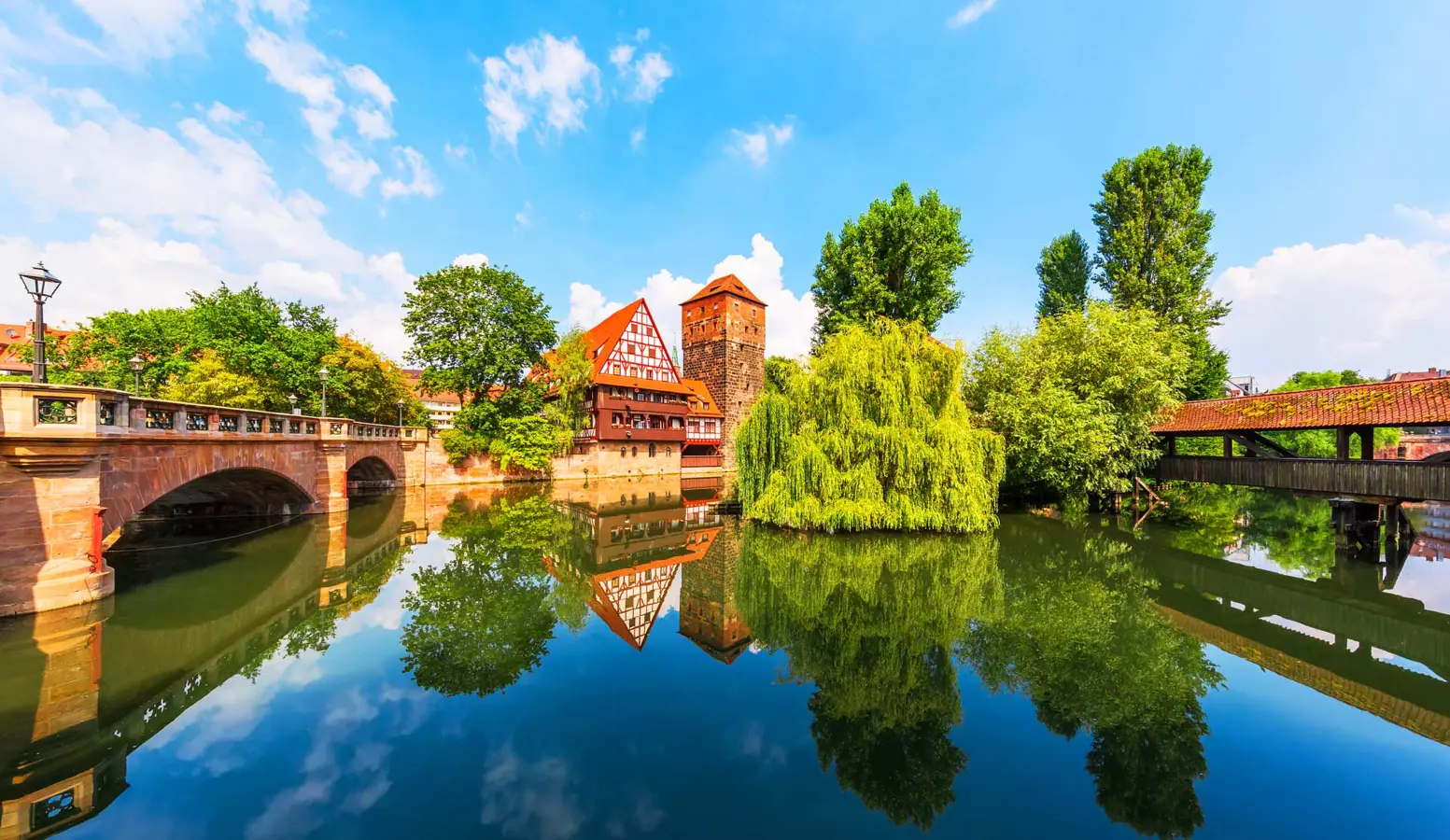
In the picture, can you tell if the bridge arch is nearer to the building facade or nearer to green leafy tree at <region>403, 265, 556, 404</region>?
green leafy tree at <region>403, 265, 556, 404</region>

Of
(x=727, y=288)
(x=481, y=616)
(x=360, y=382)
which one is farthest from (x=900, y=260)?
(x=360, y=382)

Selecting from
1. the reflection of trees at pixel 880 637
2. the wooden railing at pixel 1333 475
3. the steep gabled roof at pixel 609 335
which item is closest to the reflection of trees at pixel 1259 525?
the wooden railing at pixel 1333 475

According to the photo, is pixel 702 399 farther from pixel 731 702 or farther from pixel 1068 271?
pixel 731 702

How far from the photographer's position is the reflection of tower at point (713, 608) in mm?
8352

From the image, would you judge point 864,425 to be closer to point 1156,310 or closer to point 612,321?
point 1156,310

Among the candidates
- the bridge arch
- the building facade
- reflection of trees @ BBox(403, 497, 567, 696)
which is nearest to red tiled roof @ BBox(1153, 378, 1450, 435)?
reflection of trees @ BBox(403, 497, 567, 696)

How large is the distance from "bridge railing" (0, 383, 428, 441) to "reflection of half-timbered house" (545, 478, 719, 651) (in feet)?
26.3

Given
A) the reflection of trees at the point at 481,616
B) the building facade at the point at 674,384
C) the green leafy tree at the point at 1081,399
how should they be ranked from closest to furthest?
1. the reflection of trees at the point at 481,616
2. the green leafy tree at the point at 1081,399
3. the building facade at the point at 674,384

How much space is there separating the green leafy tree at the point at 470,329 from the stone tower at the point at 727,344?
17.3 meters

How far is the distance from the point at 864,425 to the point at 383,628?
1209 centimetres

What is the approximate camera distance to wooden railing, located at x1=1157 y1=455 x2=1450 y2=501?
1259cm

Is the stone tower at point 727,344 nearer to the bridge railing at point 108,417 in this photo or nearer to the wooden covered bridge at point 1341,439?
the wooden covered bridge at point 1341,439

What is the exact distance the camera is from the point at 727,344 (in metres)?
46.3

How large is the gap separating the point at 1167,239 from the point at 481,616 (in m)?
35.9
